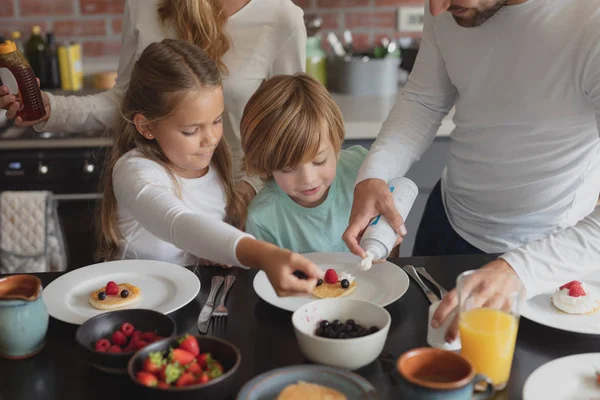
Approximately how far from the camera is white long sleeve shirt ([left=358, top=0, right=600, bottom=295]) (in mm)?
1479

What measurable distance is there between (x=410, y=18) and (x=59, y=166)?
1775 millimetres

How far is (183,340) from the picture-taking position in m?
1.05

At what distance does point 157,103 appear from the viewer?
5.52ft

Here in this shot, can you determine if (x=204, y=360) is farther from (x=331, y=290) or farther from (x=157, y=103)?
(x=157, y=103)

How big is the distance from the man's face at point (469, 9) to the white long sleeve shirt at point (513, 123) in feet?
0.17

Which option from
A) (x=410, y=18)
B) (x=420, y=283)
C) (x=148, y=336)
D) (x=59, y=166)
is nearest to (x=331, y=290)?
(x=420, y=283)

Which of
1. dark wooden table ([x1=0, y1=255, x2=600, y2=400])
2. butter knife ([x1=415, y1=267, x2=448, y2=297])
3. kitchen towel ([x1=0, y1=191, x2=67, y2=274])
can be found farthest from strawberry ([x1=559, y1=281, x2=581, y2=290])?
kitchen towel ([x1=0, y1=191, x2=67, y2=274])

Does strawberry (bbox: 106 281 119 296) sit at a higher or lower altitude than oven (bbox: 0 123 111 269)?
higher

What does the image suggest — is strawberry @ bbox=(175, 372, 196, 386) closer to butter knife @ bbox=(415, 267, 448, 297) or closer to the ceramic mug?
the ceramic mug

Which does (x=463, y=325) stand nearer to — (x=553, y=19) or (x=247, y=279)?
(x=247, y=279)

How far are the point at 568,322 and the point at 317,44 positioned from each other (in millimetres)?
2186

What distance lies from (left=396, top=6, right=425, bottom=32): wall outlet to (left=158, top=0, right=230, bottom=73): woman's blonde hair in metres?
1.56

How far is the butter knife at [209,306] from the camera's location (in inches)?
49.5

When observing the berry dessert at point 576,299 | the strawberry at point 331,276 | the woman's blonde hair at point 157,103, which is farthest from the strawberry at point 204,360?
the woman's blonde hair at point 157,103
